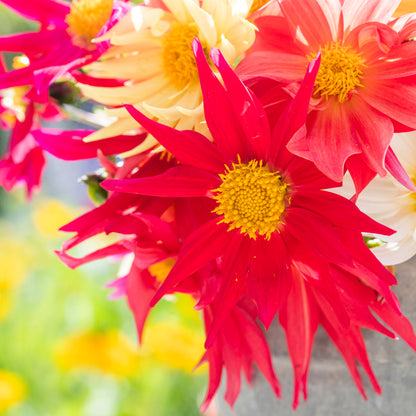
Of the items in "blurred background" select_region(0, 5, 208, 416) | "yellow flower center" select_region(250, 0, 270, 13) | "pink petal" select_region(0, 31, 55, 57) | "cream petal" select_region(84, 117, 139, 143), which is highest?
"yellow flower center" select_region(250, 0, 270, 13)

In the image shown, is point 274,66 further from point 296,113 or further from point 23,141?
point 23,141

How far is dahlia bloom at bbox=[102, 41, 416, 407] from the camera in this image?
0.77ft

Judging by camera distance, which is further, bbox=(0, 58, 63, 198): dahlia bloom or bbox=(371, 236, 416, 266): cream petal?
bbox=(0, 58, 63, 198): dahlia bloom

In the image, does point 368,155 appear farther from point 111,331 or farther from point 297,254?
point 111,331

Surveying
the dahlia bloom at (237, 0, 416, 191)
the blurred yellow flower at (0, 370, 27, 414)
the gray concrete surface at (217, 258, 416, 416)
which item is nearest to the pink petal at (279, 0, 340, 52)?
the dahlia bloom at (237, 0, 416, 191)

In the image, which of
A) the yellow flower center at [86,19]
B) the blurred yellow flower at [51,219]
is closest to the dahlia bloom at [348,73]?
the yellow flower center at [86,19]

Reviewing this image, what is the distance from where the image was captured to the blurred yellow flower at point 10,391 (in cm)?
91

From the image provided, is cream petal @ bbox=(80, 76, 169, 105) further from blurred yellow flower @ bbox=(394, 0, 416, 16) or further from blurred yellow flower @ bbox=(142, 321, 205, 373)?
blurred yellow flower @ bbox=(142, 321, 205, 373)

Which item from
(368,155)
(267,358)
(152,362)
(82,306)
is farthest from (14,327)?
(368,155)

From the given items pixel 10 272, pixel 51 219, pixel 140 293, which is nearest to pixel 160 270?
pixel 140 293

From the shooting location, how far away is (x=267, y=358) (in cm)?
32

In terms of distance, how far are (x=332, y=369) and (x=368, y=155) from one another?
0.15 m

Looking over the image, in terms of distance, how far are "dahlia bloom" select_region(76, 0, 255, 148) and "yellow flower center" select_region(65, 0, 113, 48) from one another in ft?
0.08

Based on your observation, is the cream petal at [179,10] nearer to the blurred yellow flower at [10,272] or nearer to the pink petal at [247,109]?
the pink petal at [247,109]
